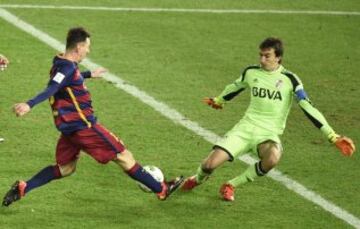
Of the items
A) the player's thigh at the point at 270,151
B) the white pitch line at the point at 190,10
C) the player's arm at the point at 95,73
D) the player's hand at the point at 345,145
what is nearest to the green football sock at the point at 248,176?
the player's thigh at the point at 270,151

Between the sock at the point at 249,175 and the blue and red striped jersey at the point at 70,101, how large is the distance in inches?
73.0

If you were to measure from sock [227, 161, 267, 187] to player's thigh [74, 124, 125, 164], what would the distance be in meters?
1.52

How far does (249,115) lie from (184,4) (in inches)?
364

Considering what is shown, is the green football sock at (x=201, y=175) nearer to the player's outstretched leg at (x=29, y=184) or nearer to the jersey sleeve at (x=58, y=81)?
the player's outstretched leg at (x=29, y=184)

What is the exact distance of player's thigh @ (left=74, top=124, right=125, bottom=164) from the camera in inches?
408

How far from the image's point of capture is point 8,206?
35.4 ft

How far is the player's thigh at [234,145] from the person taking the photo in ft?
36.0

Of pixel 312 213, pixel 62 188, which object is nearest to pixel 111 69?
pixel 62 188

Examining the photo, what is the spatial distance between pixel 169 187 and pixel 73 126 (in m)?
1.38

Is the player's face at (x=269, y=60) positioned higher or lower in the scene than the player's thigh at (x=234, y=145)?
higher

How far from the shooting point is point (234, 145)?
11.0 meters

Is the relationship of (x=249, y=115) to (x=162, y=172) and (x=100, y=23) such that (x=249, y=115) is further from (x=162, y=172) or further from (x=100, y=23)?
(x=100, y=23)

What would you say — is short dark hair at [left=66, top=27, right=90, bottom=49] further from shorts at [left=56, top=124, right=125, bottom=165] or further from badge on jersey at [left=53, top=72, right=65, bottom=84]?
shorts at [left=56, top=124, right=125, bottom=165]

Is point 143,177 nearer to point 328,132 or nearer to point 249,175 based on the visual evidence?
point 249,175
